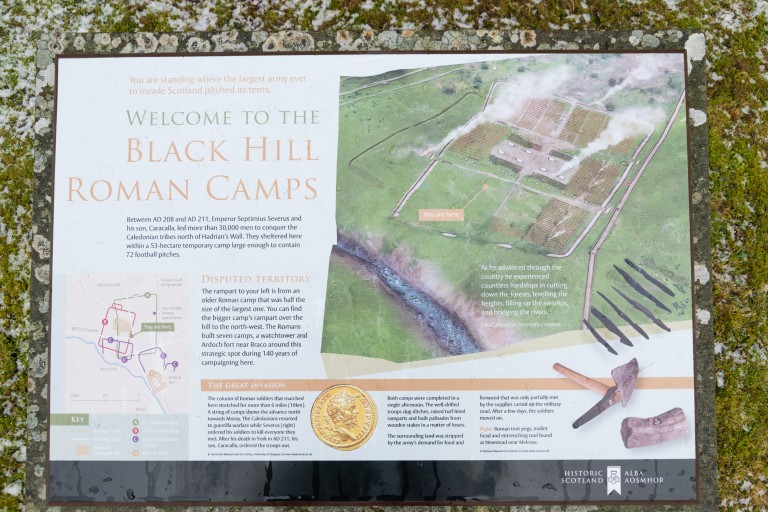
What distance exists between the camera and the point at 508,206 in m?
2.49

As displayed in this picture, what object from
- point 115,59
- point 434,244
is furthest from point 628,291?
point 115,59

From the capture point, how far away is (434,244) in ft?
8.11

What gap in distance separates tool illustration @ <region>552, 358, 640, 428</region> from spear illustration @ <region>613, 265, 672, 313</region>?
0.33m


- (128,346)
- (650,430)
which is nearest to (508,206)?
(650,430)

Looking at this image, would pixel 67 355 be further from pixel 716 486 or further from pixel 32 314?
pixel 716 486

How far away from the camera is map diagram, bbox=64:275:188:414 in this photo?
8.04ft

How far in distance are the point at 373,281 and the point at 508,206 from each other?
0.75 metres

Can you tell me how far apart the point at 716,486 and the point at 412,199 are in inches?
78.8

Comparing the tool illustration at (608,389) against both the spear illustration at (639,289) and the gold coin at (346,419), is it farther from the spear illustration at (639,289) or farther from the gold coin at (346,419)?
the gold coin at (346,419)

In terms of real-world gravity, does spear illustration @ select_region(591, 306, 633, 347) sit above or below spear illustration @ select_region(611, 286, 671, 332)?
below

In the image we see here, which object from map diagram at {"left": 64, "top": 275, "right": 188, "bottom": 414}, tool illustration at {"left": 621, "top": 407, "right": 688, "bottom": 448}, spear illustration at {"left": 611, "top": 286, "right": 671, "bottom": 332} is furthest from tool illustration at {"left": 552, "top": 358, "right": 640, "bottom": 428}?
map diagram at {"left": 64, "top": 275, "right": 188, "bottom": 414}

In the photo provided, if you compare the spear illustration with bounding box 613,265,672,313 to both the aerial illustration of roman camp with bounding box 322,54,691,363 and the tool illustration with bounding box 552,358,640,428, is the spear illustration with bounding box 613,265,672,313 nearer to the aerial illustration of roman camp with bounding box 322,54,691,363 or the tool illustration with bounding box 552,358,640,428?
the aerial illustration of roman camp with bounding box 322,54,691,363

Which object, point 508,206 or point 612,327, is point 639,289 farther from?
point 508,206

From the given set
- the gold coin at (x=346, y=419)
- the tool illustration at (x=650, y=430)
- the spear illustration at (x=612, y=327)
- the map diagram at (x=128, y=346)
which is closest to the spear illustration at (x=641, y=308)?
the spear illustration at (x=612, y=327)
